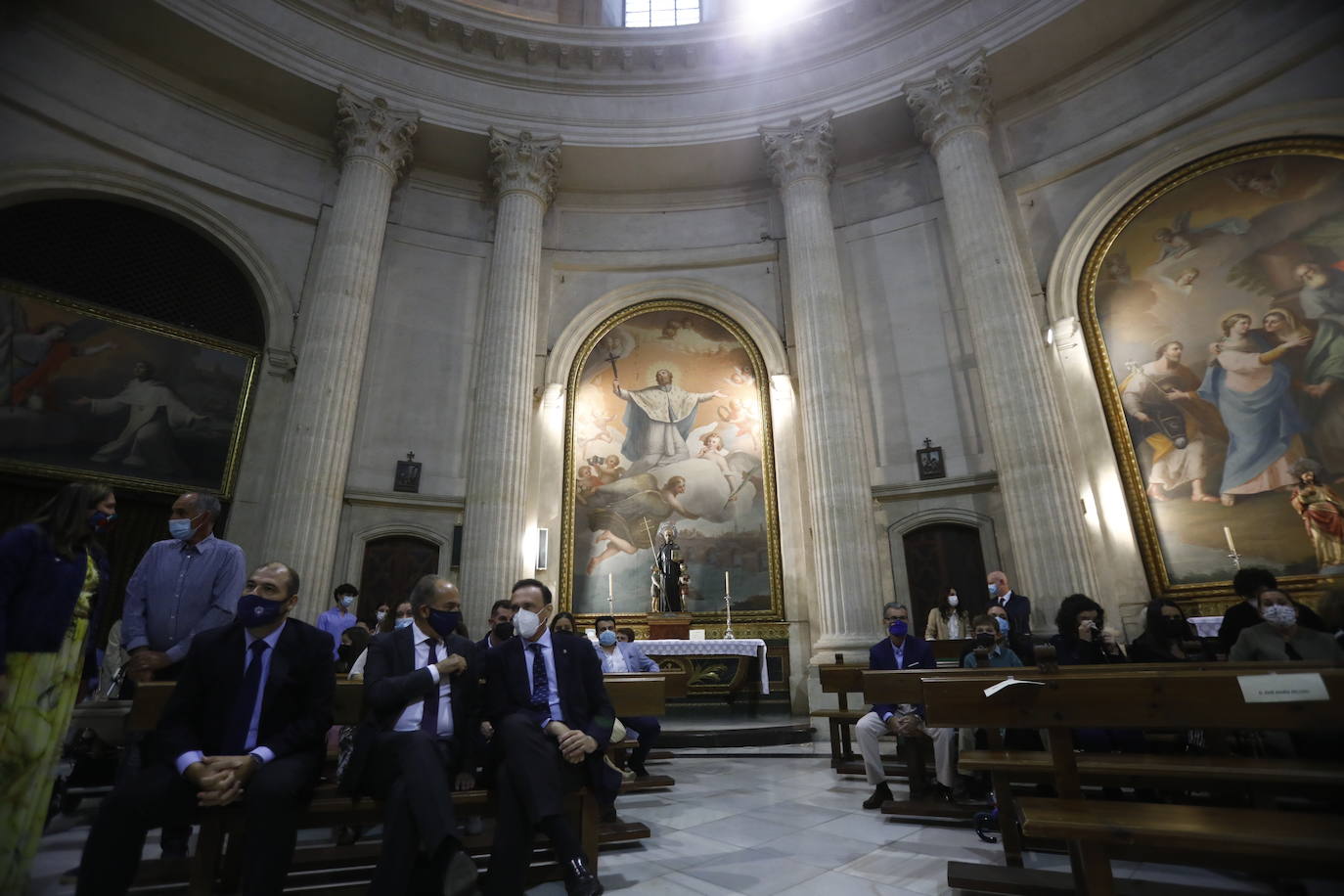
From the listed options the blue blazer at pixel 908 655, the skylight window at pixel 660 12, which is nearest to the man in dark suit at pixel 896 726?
the blue blazer at pixel 908 655

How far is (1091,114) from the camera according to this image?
9.75 metres

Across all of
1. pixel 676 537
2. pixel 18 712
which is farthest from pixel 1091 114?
pixel 18 712

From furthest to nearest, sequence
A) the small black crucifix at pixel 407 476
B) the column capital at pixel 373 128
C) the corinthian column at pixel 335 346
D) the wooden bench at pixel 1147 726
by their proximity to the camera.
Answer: the column capital at pixel 373 128, the small black crucifix at pixel 407 476, the corinthian column at pixel 335 346, the wooden bench at pixel 1147 726

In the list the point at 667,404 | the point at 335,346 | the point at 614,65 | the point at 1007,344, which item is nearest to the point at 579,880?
the point at 1007,344

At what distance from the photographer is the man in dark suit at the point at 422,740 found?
2.35 metres

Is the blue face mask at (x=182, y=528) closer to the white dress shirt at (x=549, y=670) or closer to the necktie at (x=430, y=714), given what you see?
the necktie at (x=430, y=714)

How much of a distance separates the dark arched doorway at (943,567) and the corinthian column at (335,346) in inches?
308

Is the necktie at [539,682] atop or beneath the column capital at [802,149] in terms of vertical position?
beneath

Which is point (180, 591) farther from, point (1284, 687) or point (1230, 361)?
point (1230, 361)

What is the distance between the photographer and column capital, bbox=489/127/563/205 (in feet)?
36.4

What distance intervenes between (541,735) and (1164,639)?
4.47 m

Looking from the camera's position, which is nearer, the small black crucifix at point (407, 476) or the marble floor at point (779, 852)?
the marble floor at point (779, 852)

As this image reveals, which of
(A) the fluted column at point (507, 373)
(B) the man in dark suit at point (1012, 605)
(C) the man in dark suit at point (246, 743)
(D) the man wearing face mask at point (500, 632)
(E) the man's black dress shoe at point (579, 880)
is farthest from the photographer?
(A) the fluted column at point (507, 373)

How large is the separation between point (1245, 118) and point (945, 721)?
9773 mm
